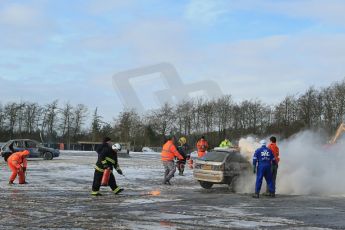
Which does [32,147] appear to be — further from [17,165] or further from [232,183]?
[232,183]

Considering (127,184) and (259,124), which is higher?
(259,124)

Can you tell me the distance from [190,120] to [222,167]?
69850 millimetres

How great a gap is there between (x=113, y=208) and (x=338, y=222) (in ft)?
15.9

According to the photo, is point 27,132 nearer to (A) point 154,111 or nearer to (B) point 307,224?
(A) point 154,111

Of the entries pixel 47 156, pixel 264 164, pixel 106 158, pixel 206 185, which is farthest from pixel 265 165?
pixel 47 156

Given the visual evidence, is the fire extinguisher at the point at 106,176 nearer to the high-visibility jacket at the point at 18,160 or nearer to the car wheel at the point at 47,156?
the high-visibility jacket at the point at 18,160

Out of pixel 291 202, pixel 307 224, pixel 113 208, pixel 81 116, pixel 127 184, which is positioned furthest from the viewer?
pixel 81 116

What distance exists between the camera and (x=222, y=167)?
1536 cm

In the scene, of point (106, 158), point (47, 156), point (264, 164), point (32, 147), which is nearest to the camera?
point (106, 158)

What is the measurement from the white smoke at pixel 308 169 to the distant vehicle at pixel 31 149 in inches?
792

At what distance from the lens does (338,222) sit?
945 cm

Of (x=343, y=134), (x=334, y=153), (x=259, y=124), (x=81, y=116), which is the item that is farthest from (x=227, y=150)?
(x=81, y=116)

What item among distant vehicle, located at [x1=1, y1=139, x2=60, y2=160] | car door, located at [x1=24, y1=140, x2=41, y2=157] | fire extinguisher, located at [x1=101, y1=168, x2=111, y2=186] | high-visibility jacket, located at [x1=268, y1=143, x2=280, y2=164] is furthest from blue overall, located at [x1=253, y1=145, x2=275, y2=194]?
car door, located at [x1=24, y1=140, x2=41, y2=157]

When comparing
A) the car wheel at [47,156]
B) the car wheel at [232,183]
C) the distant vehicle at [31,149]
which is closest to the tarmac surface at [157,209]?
the car wheel at [232,183]
